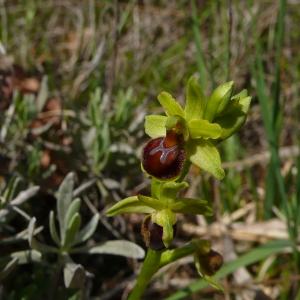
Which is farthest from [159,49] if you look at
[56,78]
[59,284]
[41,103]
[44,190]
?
[59,284]

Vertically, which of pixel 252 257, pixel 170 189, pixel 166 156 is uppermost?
pixel 166 156

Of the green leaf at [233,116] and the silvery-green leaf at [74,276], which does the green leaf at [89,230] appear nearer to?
the silvery-green leaf at [74,276]

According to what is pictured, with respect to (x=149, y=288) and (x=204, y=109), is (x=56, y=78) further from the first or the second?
(x=204, y=109)

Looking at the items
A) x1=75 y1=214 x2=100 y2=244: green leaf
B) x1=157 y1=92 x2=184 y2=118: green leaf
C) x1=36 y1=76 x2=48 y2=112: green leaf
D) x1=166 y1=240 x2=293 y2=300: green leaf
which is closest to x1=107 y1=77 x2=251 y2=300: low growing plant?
x1=157 y1=92 x2=184 y2=118: green leaf

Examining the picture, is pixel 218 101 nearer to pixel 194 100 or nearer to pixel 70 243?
pixel 194 100

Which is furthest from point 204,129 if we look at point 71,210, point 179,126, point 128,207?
point 71,210

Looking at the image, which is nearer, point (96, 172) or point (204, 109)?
point (204, 109)

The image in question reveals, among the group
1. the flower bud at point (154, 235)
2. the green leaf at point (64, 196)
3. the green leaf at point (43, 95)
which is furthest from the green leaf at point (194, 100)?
the green leaf at point (43, 95)
